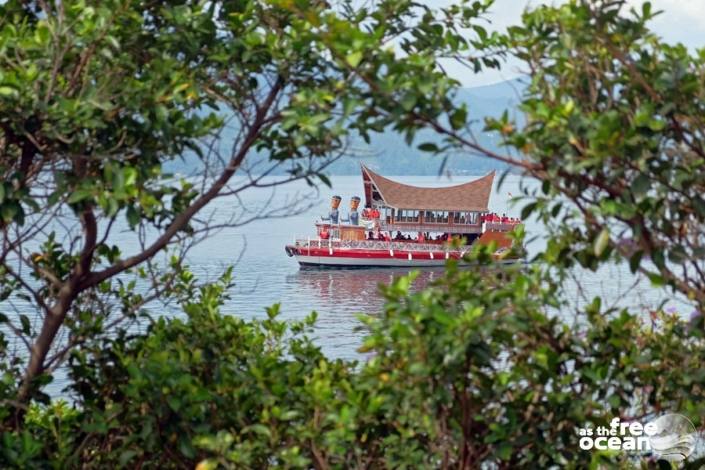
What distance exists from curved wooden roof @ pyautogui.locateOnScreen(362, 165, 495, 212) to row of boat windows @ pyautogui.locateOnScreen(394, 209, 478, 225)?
28cm

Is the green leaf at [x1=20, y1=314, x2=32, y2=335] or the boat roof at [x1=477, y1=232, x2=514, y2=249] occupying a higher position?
the boat roof at [x1=477, y1=232, x2=514, y2=249]

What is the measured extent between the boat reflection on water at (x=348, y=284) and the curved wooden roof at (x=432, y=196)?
3104 millimetres

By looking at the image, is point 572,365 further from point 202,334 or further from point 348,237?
point 348,237

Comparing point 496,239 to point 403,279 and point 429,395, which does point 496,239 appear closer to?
point 403,279

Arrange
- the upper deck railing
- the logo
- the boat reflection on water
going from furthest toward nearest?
the upper deck railing
the boat reflection on water
the logo

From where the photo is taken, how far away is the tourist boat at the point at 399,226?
1813 inches

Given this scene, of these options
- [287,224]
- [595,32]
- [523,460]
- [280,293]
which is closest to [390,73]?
[595,32]

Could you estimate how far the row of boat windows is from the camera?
4586cm

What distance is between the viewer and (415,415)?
315 cm

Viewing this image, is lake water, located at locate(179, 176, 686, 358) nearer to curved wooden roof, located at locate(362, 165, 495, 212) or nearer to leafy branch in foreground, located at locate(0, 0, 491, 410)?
curved wooden roof, located at locate(362, 165, 495, 212)

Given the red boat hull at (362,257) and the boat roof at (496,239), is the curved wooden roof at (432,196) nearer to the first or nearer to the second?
the boat roof at (496,239)

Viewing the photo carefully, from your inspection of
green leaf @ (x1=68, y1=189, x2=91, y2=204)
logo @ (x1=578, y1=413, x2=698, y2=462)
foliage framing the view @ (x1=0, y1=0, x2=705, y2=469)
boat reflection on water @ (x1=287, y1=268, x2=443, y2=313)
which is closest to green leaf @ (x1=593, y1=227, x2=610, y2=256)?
foliage framing the view @ (x1=0, y1=0, x2=705, y2=469)

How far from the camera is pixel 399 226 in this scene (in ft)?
153

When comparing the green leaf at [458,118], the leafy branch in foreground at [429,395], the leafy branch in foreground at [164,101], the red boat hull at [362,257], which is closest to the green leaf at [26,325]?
the leafy branch in foreground at [164,101]
